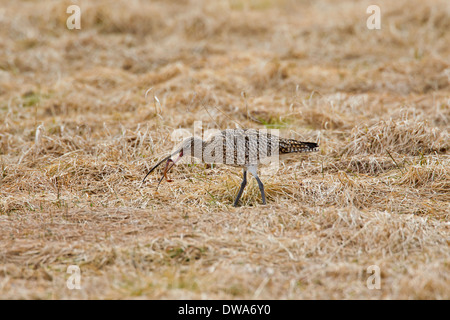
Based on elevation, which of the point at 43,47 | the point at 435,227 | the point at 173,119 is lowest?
the point at 435,227

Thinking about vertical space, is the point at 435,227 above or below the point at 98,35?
below

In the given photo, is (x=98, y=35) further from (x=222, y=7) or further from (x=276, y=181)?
(x=276, y=181)

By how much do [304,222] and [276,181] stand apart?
3.11 ft

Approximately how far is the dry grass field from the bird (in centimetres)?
33

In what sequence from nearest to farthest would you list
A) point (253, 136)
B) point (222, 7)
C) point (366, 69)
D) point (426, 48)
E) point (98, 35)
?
1. point (253, 136)
2. point (366, 69)
3. point (426, 48)
4. point (98, 35)
5. point (222, 7)

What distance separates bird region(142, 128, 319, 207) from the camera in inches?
201

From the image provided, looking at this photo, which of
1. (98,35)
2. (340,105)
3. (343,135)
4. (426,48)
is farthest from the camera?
(98,35)

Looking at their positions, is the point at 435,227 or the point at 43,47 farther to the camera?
the point at 43,47

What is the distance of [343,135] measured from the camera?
6.80 metres

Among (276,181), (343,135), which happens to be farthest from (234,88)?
(276,181)
